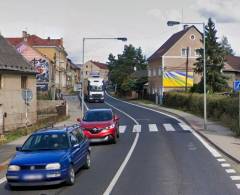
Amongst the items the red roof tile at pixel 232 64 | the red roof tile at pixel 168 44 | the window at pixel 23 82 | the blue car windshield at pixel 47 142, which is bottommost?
the blue car windshield at pixel 47 142

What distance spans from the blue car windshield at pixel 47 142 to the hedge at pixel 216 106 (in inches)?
614

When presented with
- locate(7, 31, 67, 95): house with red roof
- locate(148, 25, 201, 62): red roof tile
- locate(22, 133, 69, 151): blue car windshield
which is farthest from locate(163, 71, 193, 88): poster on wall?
locate(22, 133, 69, 151): blue car windshield

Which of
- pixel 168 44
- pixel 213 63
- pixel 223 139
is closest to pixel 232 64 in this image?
pixel 168 44

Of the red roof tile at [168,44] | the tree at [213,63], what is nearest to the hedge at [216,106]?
the tree at [213,63]

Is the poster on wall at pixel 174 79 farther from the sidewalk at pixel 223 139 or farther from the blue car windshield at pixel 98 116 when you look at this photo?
the blue car windshield at pixel 98 116

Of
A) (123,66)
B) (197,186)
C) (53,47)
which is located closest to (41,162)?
(197,186)

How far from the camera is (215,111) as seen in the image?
42531 millimetres

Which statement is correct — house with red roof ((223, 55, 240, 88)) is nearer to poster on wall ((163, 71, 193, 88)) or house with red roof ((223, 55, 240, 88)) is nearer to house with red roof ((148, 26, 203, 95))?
house with red roof ((148, 26, 203, 95))

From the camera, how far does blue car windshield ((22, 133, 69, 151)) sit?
14774mm

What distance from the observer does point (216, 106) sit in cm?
4262

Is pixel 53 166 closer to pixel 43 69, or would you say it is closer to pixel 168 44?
pixel 168 44

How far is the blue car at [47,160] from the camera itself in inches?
524

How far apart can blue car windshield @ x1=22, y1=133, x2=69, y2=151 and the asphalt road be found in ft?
3.53

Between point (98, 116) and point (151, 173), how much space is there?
1218 cm
